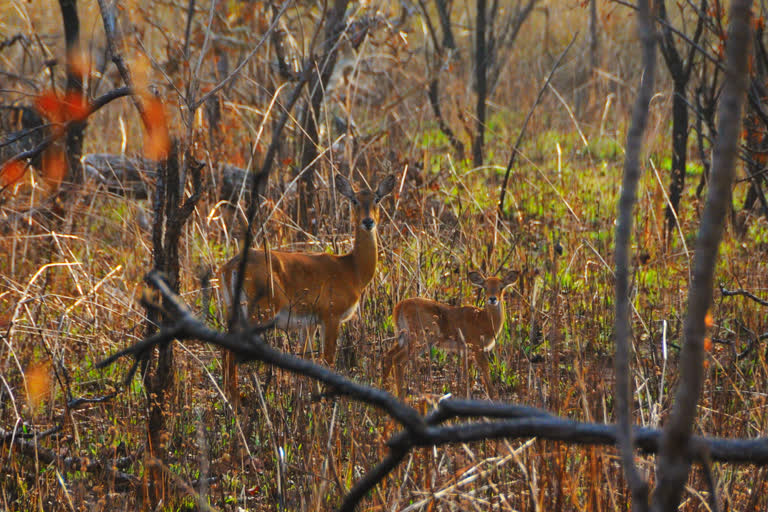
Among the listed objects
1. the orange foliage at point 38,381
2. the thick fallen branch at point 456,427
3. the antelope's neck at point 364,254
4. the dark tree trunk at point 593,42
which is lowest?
the orange foliage at point 38,381

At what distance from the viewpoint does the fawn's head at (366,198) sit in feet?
16.3

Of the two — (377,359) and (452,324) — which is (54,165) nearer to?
(377,359)

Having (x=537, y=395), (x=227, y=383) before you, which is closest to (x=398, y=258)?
(x=227, y=383)

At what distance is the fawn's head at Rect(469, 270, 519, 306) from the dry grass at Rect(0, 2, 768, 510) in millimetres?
153

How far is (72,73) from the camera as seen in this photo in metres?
5.11

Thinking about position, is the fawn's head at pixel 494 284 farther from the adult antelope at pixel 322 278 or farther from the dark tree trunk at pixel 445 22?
the dark tree trunk at pixel 445 22

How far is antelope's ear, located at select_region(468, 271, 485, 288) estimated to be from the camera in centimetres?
480

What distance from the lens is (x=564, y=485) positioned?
2559 millimetres

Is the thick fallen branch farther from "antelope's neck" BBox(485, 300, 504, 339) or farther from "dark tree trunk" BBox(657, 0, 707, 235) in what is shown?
"dark tree trunk" BBox(657, 0, 707, 235)

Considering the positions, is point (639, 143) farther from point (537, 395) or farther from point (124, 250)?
point (124, 250)

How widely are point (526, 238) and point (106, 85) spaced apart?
586 cm

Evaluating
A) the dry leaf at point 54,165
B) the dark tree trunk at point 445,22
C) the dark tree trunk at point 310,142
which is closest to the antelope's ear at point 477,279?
the dark tree trunk at point 310,142

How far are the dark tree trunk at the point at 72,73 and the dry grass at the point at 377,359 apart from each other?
→ 32cm

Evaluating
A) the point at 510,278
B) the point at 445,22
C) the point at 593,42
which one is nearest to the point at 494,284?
the point at 510,278
